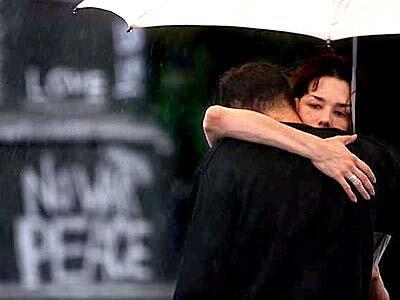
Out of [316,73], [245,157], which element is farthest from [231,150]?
[316,73]

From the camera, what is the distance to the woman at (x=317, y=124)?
3070 millimetres

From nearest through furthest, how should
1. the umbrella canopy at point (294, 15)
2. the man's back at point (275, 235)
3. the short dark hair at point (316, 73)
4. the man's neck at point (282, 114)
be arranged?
1. the man's back at point (275, 235)
2. the man's neck at point (282, 114)
3. the short dark hair at point (316, 73)
4. the umbrella canopy at point (294, 15)

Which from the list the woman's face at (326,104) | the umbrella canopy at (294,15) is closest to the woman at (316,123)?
the woman's face at (326,104)

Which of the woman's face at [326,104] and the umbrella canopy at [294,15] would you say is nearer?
the woman's face at [326,104]

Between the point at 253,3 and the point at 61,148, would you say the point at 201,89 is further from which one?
the point at 253,3

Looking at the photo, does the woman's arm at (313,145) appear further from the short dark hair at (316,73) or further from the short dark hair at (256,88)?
the short dark hair at (316,73)

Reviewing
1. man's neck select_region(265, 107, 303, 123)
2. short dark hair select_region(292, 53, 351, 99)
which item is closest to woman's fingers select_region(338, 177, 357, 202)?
man's neck select_region(265, 107, 303, 123)

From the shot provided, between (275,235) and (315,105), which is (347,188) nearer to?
(275,235)

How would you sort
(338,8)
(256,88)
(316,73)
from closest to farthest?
(256,88), (316,73), (338,8)

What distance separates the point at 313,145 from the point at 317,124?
268 mm

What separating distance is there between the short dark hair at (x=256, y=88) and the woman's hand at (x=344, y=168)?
8.7 inches

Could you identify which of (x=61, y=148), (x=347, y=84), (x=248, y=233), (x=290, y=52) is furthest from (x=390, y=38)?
(x=248, y=233)

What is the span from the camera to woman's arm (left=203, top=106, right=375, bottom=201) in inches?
121

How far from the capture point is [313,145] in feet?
10.1
